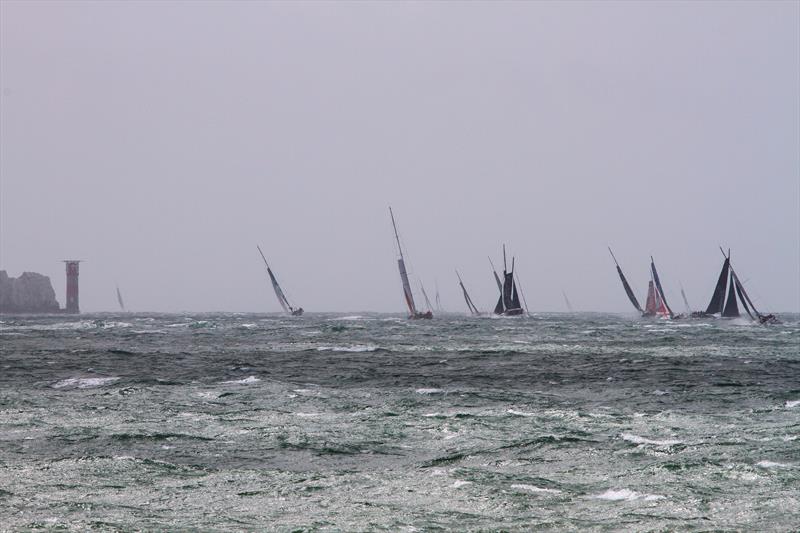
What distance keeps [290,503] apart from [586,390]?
742 inches

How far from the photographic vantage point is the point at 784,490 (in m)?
14.7

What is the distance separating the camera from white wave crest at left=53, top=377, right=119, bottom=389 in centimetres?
3176

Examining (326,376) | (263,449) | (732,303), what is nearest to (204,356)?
(326,376)

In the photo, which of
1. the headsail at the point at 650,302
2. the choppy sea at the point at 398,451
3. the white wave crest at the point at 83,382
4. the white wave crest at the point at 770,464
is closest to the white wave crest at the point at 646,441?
the choppy sea at the point at 398,451

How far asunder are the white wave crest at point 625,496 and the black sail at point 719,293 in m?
108

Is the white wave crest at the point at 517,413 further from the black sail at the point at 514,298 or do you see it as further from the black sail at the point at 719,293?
the black sail at the point at 514,298

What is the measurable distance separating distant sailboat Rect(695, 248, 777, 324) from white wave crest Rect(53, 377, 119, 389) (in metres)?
93.7

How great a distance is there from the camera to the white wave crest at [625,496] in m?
14.3

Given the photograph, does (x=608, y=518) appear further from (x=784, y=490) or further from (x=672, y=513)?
(x=784, y=490)

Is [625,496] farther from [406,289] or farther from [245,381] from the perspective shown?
[406,289]

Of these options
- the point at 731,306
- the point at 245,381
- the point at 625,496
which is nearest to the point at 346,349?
the point at 245,381

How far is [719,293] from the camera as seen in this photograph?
400ft

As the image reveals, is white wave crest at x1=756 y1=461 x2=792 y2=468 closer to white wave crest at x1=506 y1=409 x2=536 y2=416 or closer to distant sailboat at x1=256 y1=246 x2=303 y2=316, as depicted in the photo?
white wave crest at x1=506 y1=409 x2=536 y2=416

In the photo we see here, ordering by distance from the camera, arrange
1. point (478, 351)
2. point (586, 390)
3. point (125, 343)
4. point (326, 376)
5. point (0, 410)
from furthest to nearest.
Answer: point (125, 343)
point (478, 351)
point (326, 376)
point (586, 390)
point (0, 410)
